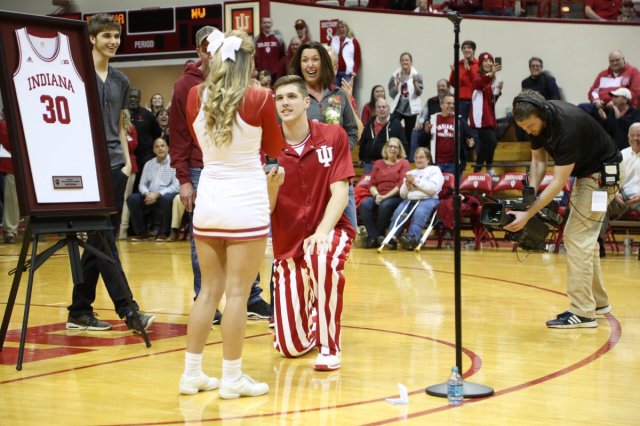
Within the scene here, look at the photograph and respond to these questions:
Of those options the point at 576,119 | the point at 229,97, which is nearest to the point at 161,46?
the point at 576,119

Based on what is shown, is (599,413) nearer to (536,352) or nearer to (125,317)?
(536,352)

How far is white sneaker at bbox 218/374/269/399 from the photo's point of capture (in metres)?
4.62

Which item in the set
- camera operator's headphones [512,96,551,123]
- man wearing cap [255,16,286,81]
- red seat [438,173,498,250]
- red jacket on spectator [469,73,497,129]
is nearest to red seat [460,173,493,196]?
red seat [438,173,498,250]

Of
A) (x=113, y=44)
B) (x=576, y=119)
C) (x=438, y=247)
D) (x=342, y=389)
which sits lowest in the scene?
(x=438, y=247)

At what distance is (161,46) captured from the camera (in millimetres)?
18625

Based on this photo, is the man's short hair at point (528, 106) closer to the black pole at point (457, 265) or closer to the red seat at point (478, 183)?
the black pole at point (457, 265)

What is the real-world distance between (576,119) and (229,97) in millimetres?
2877

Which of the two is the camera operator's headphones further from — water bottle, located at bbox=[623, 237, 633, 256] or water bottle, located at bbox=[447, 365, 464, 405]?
water bottle, located at bbox=[623, 237, 633, 256]

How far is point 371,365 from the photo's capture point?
5.41 metres

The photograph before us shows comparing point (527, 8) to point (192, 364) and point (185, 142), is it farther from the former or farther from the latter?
point (192, 364)

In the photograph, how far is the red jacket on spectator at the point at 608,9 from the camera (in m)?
16.5

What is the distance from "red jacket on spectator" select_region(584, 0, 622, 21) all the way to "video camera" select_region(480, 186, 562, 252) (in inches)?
411

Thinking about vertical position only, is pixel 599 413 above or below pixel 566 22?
below

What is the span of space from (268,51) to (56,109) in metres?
11.6
